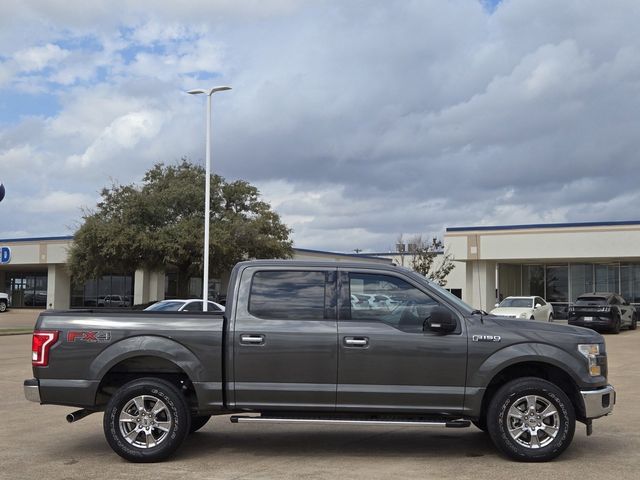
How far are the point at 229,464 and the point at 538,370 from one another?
331 cm

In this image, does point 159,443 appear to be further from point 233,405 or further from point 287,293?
point 287,293

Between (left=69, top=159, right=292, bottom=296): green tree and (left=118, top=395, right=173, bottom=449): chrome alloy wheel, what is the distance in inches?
1122

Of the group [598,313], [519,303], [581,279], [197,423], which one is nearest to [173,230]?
[519,303]

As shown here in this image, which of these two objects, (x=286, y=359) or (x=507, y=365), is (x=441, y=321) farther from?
(x=286, y=359)

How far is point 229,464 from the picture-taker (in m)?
7.48

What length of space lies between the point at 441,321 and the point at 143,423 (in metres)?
3.16

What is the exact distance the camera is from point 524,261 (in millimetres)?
43906

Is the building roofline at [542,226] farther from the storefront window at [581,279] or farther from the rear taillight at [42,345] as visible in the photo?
the rear taillight at [42,345]

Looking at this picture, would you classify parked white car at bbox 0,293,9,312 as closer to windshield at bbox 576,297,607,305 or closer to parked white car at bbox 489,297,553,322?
parked white car at bbox 489,297,553,322

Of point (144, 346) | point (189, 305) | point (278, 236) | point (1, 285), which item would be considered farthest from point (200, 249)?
point (1, 285)

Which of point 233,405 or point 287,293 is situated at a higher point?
point 287,293

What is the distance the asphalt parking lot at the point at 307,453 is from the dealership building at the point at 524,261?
30.6 meters

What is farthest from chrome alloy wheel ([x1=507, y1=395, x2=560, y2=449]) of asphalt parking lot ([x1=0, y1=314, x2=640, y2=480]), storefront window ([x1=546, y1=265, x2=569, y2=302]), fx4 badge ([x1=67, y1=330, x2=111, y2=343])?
storefront window ([x1=546, y1=265, x2=569, y2=302])

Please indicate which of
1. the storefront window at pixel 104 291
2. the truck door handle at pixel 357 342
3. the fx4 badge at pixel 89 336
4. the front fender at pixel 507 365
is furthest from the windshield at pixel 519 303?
the storefront window at pixel 104 291
